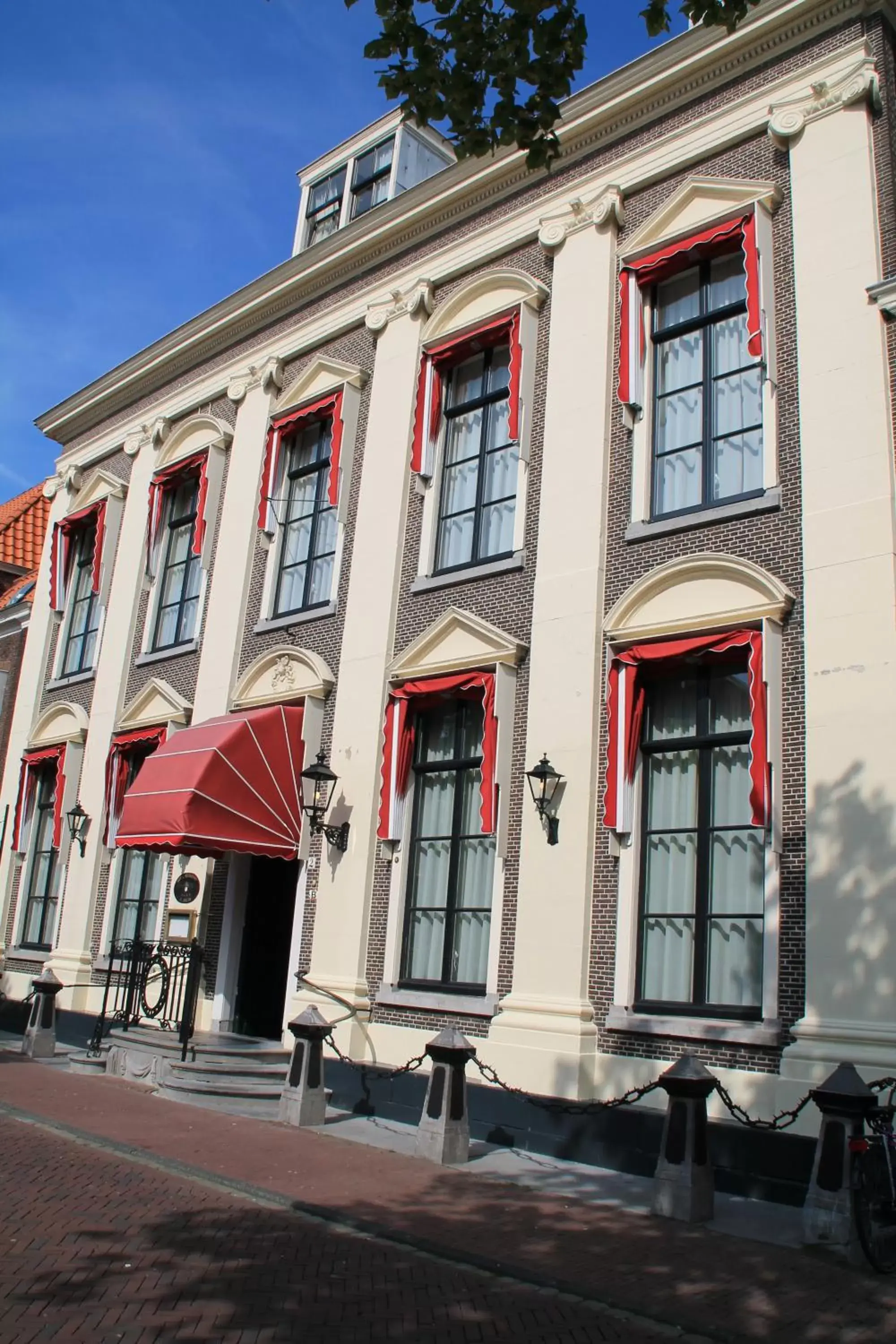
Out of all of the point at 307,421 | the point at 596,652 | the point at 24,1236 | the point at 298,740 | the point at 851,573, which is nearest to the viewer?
the point at 24,1236

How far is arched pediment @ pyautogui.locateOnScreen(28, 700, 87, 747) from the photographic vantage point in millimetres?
19594

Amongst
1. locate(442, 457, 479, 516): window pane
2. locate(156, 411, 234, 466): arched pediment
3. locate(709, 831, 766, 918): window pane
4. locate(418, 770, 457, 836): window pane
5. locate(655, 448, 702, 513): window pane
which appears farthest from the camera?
locate(156, 411, 234, 466): arched pediment

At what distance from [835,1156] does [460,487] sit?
9084 millimetres

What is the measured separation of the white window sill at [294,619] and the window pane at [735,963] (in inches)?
272

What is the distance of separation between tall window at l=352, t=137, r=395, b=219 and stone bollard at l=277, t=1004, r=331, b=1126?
1289cm

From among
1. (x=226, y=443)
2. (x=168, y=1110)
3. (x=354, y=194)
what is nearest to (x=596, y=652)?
(x=168, y=1110)

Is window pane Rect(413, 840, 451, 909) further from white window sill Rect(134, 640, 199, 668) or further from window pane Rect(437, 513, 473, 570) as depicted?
white window sill Rect(134, 640, 199, 668)

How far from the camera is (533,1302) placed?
21.5ft

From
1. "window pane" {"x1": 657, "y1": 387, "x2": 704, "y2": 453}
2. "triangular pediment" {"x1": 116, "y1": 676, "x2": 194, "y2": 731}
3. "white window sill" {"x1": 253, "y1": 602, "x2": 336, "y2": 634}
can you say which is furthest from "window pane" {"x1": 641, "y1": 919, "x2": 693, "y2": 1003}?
"triangular pediment" {"x1": 116, "y1": 676, "x2": 194, "y2": 731}

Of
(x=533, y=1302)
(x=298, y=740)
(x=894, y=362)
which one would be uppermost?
(x=894, y=362)

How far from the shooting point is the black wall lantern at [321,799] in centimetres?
1390

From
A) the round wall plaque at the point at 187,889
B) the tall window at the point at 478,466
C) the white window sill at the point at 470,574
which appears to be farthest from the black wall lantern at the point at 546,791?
the round wall plaque at the point at 187,889

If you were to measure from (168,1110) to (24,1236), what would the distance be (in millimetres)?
5223

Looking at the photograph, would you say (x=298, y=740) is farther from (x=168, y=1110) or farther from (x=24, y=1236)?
(x=24, y=1236)
